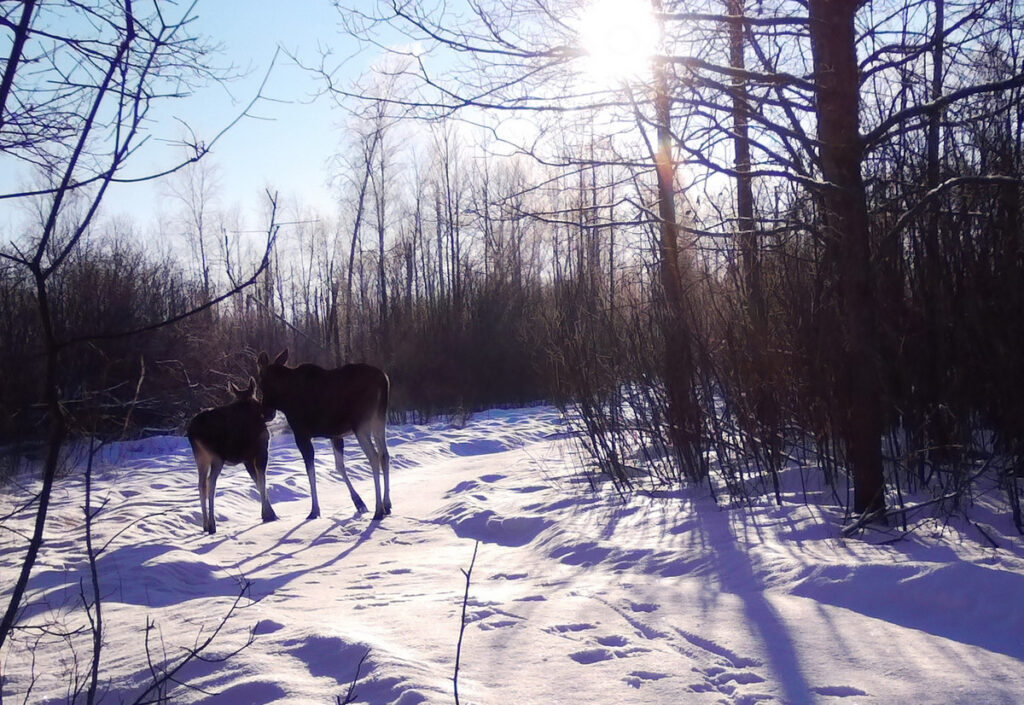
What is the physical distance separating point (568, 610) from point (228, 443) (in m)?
6.27

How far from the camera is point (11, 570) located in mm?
6602

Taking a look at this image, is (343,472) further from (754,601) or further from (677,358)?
(754,601)

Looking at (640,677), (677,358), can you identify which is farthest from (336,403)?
(640,677)

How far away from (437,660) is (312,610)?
4.86 ft

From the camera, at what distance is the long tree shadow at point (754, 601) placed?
10.4 ft

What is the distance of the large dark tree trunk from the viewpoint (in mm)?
5316

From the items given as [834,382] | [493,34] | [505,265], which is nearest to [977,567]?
[834,382]

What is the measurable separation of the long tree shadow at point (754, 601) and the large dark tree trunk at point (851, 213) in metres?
0.95

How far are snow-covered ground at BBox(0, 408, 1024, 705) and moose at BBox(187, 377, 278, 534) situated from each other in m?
0.95

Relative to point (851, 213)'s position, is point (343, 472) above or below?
below

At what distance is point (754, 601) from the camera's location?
164 inches

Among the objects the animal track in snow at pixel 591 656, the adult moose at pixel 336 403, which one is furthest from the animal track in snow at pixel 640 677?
the adult moose at pixel 336 403

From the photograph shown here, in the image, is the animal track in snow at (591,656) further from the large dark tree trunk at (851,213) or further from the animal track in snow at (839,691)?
the large dark tree trunk at (851,213)

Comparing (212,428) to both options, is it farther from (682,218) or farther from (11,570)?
(682,218)
